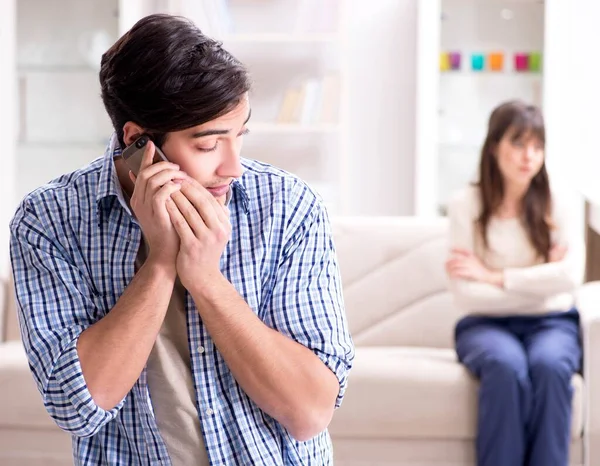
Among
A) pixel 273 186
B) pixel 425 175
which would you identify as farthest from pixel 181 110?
pixel 425 175

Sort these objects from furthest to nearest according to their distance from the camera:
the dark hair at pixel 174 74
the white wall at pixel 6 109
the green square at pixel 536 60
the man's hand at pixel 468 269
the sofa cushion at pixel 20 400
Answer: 1. the green square at pixel 536 60
2. the white wall at pixel 6 109
3. the man's hand at pixel 468 269
4. the sofa cushion at pixel 20 400
5. the dark hair at pixel 174 74

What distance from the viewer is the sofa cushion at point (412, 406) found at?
105 inches

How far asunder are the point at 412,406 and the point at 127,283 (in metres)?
1.63

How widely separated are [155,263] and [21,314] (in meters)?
0.18

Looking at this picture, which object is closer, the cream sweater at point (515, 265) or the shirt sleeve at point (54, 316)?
the shirt sleeve at point (54, 316)

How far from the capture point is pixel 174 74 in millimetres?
1086

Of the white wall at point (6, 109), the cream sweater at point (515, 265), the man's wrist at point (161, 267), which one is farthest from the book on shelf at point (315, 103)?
the man's wrist at point (161, 267)

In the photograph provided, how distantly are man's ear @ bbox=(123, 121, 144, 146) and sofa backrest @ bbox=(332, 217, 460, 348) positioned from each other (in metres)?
1.94

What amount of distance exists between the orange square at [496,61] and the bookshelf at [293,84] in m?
0.69

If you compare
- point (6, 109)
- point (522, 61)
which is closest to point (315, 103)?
point (522, 61)

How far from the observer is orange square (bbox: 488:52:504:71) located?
14.7 feet

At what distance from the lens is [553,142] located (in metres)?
4.38

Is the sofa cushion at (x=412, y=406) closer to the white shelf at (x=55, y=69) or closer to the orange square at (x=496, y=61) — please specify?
the orange square at (x=496, y=61)

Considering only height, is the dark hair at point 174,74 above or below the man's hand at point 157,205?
above
